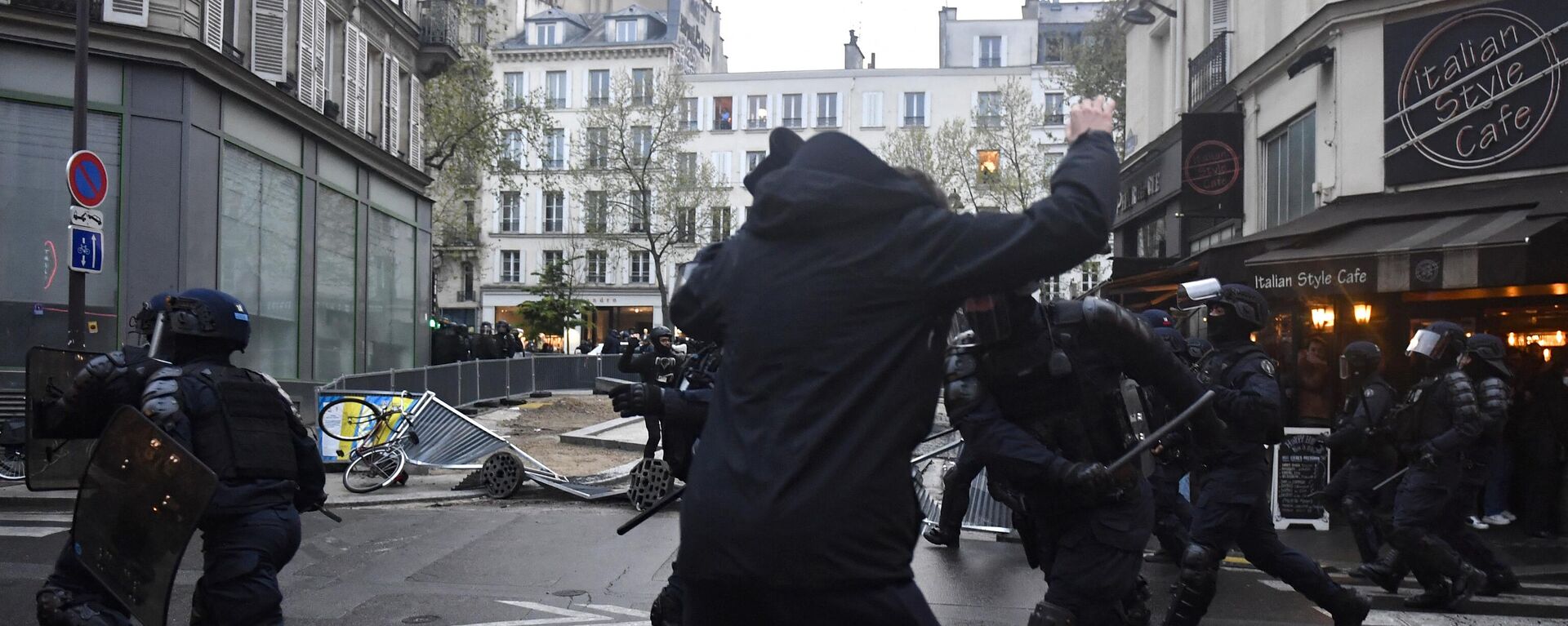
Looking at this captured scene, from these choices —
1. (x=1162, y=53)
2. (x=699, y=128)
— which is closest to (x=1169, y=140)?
(x=1162, y=53)

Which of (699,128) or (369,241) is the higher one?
(699,128)

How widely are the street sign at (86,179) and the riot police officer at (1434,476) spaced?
10434 mm

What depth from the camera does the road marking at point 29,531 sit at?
367 inches

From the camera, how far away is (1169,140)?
22391 mm

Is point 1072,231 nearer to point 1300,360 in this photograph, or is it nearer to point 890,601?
point 890,601

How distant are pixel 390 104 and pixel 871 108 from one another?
37980 millimetres

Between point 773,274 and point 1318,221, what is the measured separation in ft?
46.5

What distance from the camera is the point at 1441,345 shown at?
800 centimetres

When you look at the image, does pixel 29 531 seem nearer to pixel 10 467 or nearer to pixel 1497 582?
pixel 10 467

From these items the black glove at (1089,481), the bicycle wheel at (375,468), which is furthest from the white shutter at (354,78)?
the black glove at (1089,481)

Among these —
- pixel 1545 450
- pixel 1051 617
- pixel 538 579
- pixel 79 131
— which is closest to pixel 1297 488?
pixel 1545 450

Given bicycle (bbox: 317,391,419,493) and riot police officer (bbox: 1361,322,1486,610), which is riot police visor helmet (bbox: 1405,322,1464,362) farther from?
bicycle (bbox: 317,391,419,493)

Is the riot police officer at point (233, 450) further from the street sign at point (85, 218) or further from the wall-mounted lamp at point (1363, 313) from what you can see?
the wall-mounted lamp at point (1363, 313)

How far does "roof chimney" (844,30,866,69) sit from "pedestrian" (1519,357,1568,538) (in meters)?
57.1
